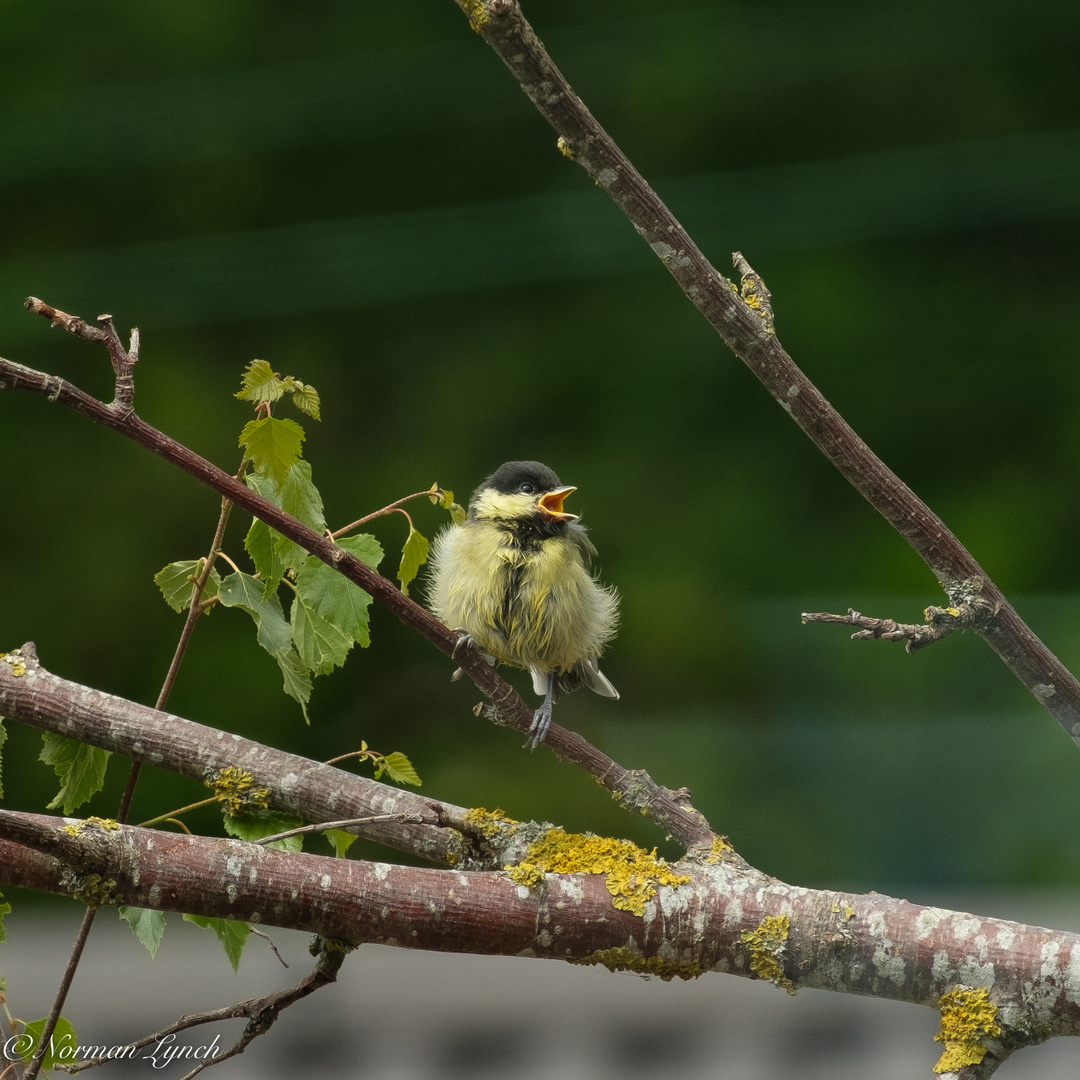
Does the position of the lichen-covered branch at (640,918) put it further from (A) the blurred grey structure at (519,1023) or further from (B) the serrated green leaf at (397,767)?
(A) the blurred grey structure at (519,1023)

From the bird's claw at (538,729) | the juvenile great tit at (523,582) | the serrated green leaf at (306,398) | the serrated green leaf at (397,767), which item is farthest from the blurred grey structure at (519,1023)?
the serrated green leaf at (306,398)

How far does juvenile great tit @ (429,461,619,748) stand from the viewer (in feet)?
5.82

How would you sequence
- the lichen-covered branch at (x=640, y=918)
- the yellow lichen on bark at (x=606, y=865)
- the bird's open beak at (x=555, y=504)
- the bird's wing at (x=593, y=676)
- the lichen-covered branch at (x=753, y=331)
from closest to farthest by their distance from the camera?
the lichen-covered branch at (x=753, y=331) → the lichen-covered branch at (x=640, y=918) → the yellow lichen on bark at (x=606, y=865) → the bird's open beak at (x=555, y=504) → the bird's wing at (x=593, y=676)

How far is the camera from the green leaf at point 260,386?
115cm

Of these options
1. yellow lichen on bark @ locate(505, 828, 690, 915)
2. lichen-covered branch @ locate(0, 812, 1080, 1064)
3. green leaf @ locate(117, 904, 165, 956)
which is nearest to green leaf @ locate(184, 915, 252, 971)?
green leaf @ locate(117, 904, 165, 956)

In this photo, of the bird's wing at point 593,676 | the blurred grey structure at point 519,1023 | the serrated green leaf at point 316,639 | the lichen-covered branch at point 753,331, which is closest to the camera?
the lichen-covered branch at point 753,331

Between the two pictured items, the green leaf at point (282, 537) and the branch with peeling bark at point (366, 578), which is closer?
the branch with peeling bark at point (366, 578)

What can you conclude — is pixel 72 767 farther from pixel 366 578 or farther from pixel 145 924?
pixel 366 578

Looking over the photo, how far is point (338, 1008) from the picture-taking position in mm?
2701

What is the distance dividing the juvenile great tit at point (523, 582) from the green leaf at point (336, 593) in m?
0.56

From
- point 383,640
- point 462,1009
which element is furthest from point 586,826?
point 383,640

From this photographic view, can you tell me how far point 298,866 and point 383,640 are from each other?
8.03ft

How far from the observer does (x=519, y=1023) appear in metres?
2.65

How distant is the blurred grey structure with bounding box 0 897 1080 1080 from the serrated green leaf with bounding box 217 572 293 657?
1613 millimetres
